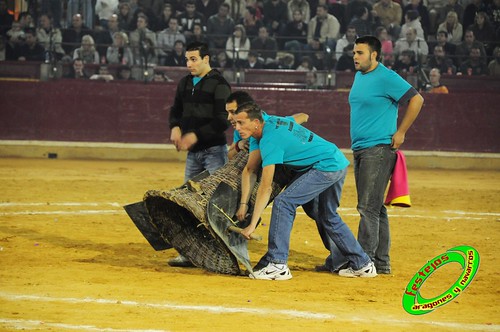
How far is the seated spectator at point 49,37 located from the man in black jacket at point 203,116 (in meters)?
11.0

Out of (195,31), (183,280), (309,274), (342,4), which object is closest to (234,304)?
(183,280)

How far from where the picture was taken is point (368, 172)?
26.9 feet

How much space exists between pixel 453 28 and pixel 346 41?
7.68 feet

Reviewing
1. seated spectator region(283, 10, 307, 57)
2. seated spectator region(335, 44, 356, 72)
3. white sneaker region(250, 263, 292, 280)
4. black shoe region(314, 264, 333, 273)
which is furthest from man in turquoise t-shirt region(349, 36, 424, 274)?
seated spectator region(283, 10, 307, 57)

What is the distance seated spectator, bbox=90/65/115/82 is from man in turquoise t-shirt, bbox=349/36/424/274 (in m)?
11.8

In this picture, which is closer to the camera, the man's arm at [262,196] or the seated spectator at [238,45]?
the man's arm at [262,196]

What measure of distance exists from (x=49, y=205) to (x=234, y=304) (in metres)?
5.97

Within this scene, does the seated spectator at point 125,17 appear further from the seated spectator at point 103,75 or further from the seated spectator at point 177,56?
the seated spectator at point 177,56

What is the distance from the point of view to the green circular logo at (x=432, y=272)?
20.2ft

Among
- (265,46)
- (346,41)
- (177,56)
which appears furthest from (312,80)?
(177,56)

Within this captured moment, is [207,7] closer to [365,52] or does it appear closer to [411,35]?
[411,35]

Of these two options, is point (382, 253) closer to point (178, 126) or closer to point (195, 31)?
point (178, 126)

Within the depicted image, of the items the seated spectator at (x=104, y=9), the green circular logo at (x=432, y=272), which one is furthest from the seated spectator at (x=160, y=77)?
the green circular logo at (x=432, y=272)

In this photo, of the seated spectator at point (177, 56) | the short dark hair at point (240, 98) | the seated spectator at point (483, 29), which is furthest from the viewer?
the seated spectator at point (483, 29)
